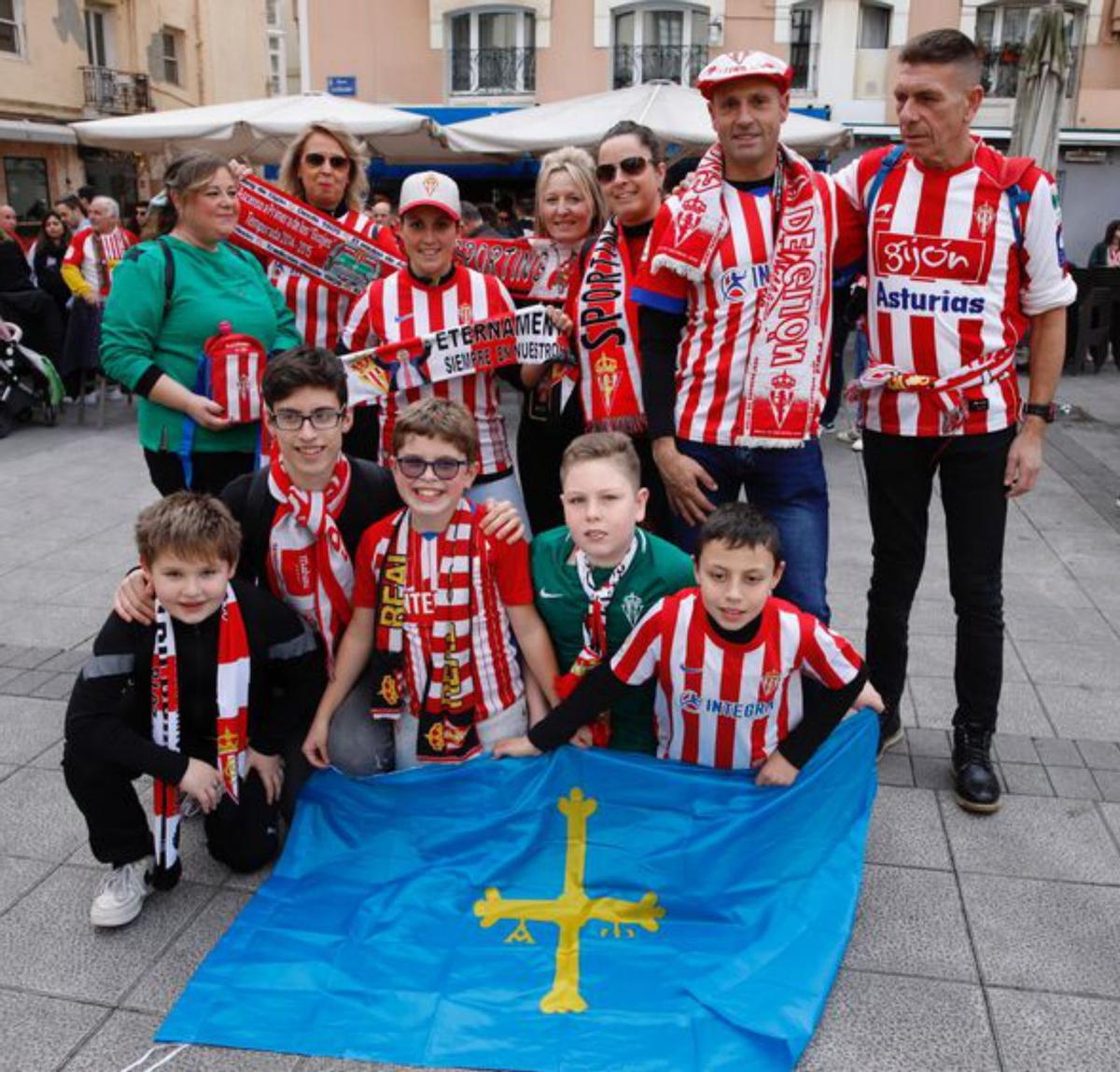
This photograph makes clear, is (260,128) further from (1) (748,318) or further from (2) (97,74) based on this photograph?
(2) (97,74)

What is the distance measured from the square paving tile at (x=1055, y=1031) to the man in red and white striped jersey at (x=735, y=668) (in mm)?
713

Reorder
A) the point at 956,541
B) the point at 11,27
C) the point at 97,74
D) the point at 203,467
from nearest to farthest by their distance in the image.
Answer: the point at 956,541 < the point at 203,467 < the point at 11,27 < the point at 97,74

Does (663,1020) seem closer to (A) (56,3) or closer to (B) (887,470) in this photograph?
(B) (887,470)

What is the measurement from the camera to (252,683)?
293 cm

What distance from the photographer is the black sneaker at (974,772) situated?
10.5ft

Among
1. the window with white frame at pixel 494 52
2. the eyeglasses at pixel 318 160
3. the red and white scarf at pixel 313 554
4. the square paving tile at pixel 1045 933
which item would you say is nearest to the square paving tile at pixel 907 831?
the square paving tile at pixel 1045 933

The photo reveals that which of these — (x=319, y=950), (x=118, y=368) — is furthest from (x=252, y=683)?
(x=118, y=368)

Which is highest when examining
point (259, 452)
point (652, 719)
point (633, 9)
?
point (633, 9)

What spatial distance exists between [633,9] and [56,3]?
13.2 metres

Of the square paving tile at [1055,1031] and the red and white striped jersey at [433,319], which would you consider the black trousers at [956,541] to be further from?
the red and white striped jersey at [433,319]

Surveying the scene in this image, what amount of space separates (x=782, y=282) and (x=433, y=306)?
1.27 meters

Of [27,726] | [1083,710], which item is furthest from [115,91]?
[1083,710]

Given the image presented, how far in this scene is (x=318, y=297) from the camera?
4.09 metres

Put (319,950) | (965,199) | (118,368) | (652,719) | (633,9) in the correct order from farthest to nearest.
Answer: (633,9) < (118,368) < (652,719) < (965,199) < (319,950)
